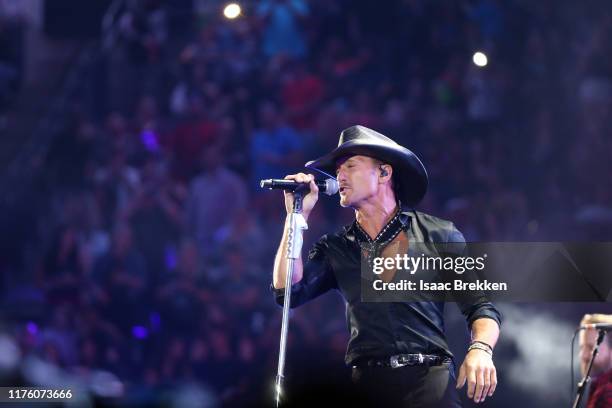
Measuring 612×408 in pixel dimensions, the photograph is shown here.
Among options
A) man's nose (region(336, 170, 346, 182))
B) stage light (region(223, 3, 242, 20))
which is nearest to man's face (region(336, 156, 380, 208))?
man's nose (region(336, 170, 346, 182))

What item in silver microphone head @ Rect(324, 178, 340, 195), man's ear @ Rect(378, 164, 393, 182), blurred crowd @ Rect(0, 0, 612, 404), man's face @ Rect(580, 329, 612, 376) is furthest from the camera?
blurred crowd @ Rect(0, 0, 612, 404)

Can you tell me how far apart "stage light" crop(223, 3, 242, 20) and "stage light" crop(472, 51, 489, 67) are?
5.91ft

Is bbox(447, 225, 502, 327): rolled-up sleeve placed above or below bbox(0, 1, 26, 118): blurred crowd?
below

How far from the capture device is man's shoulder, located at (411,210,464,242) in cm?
268

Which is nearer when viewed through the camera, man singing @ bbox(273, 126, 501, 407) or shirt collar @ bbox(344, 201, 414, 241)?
man singing @ bbox(273, 126, 501, 407)

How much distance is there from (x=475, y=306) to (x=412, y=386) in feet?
1.04

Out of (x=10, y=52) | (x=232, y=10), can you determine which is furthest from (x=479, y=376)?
(x=10, y=52)

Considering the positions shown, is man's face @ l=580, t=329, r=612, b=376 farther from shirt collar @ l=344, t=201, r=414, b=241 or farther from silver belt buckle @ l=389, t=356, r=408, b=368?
silver belt buckle @ l=389, t=356, r=408, b=368

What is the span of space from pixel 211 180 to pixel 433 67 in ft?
5.85

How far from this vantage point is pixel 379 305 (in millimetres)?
→ 2594

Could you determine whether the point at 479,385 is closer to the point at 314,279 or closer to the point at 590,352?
the point at 314,279

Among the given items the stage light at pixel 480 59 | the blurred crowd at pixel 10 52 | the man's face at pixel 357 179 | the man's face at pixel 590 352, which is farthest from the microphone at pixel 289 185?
the blurred crowd at pixel 10 52

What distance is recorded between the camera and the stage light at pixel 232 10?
6.27 m

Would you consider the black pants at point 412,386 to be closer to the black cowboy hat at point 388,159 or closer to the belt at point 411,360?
the belt at point 411,360
